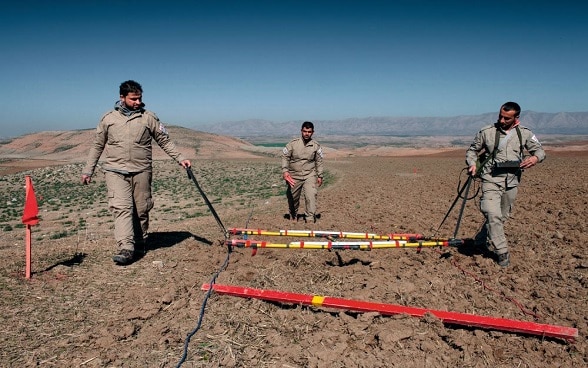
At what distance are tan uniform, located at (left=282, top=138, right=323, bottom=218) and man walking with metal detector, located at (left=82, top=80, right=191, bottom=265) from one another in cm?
340

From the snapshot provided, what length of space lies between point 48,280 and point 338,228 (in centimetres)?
538

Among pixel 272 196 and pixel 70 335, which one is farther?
pixel 272 196

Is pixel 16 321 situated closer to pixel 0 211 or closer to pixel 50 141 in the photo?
pixel 0 211

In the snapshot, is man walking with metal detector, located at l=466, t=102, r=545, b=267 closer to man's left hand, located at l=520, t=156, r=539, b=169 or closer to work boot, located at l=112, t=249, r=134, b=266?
man's left hand, located at l=520, t=156, r=539, b=169

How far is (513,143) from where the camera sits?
533 cm

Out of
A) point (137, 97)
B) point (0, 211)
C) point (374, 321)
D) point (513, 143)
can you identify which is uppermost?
point (137, 97)

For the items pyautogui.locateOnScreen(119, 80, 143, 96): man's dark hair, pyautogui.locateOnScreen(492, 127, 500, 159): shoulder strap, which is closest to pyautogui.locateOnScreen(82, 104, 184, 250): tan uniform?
pyautogui.locateOnScreen(119, 80, 143, 96): man's dark hair

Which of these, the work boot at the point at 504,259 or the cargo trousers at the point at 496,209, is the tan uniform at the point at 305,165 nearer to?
the cargo trousers at the point at 496,209

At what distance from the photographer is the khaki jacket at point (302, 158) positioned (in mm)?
8562

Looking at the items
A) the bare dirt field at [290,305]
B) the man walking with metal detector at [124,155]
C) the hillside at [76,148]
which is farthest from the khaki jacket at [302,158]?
the hillside at [76,148]

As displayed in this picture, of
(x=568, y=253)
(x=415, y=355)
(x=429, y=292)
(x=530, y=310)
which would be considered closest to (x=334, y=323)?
(x=415, y=355)

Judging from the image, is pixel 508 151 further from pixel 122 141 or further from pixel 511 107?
pixel 122 141

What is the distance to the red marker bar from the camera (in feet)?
11.6

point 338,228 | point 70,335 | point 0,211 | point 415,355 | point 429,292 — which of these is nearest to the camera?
point 415,355
